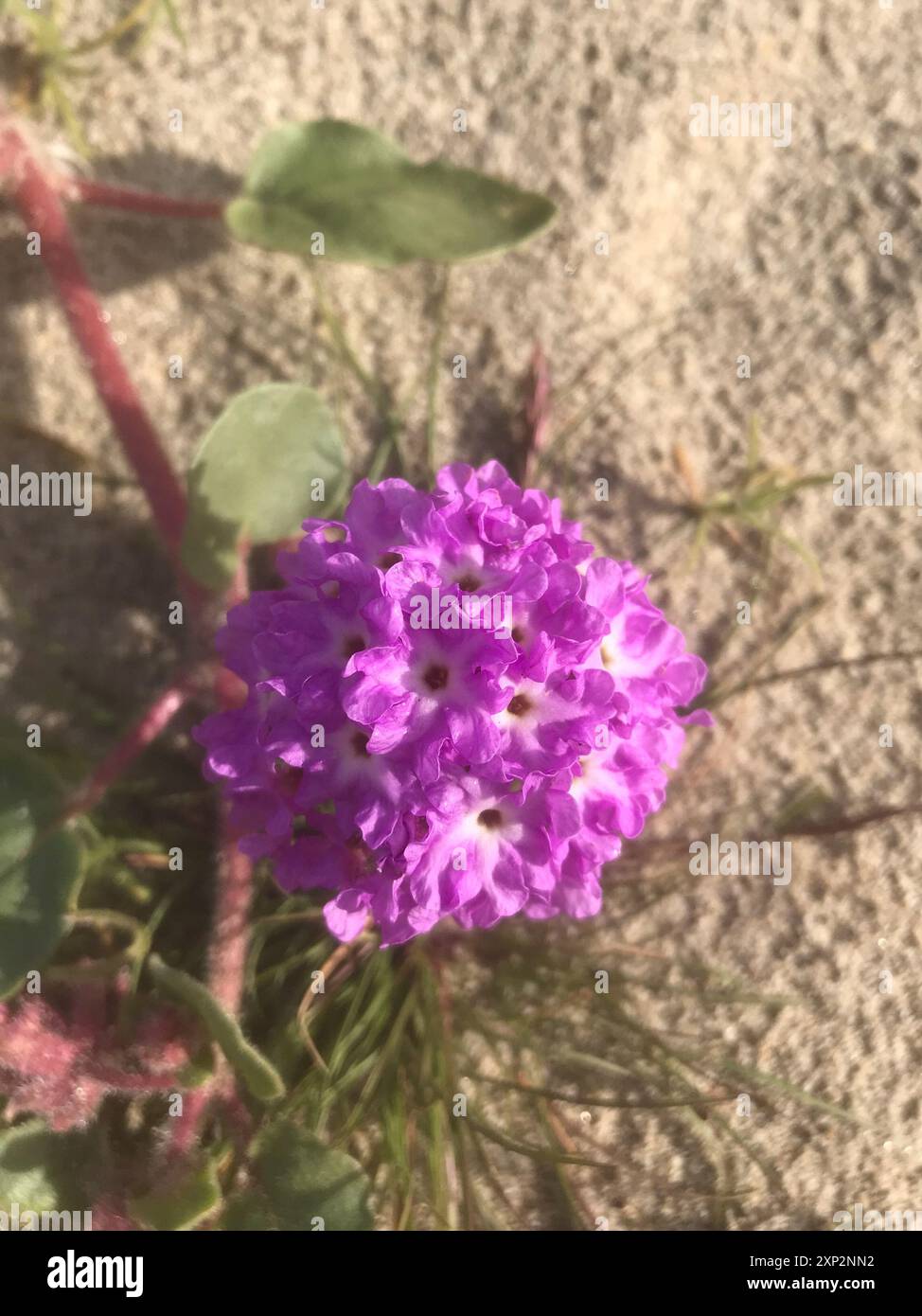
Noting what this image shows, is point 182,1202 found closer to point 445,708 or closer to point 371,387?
point 445,708

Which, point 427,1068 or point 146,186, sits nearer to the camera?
point 427,1068

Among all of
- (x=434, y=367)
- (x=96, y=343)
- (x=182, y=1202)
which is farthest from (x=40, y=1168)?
(x=434, y=367)

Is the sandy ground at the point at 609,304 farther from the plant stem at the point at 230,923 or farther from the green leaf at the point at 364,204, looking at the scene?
the plant stem at the point at 230,923

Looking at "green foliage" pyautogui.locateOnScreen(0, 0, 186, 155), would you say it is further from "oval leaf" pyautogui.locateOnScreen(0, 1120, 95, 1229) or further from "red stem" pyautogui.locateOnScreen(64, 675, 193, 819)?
"oval leaf" pyautogui.locateOnScreen(0, 1120, 95, 1229)

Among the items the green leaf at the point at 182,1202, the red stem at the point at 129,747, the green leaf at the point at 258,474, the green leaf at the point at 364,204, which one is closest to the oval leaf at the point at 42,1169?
the green leaf at the point at 182,1202
